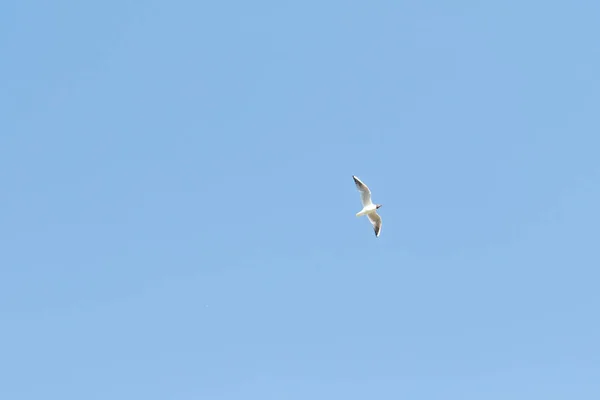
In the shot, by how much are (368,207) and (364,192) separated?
Answer: 1287mm

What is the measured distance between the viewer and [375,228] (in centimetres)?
16900

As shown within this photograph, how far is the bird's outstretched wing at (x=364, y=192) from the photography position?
168 meters

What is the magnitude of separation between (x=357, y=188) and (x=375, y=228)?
134 inches

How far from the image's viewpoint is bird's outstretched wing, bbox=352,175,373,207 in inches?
6619

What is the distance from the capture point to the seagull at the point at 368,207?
16812cm

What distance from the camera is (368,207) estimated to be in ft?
553

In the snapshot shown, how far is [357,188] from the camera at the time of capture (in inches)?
6629

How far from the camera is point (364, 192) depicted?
168m
